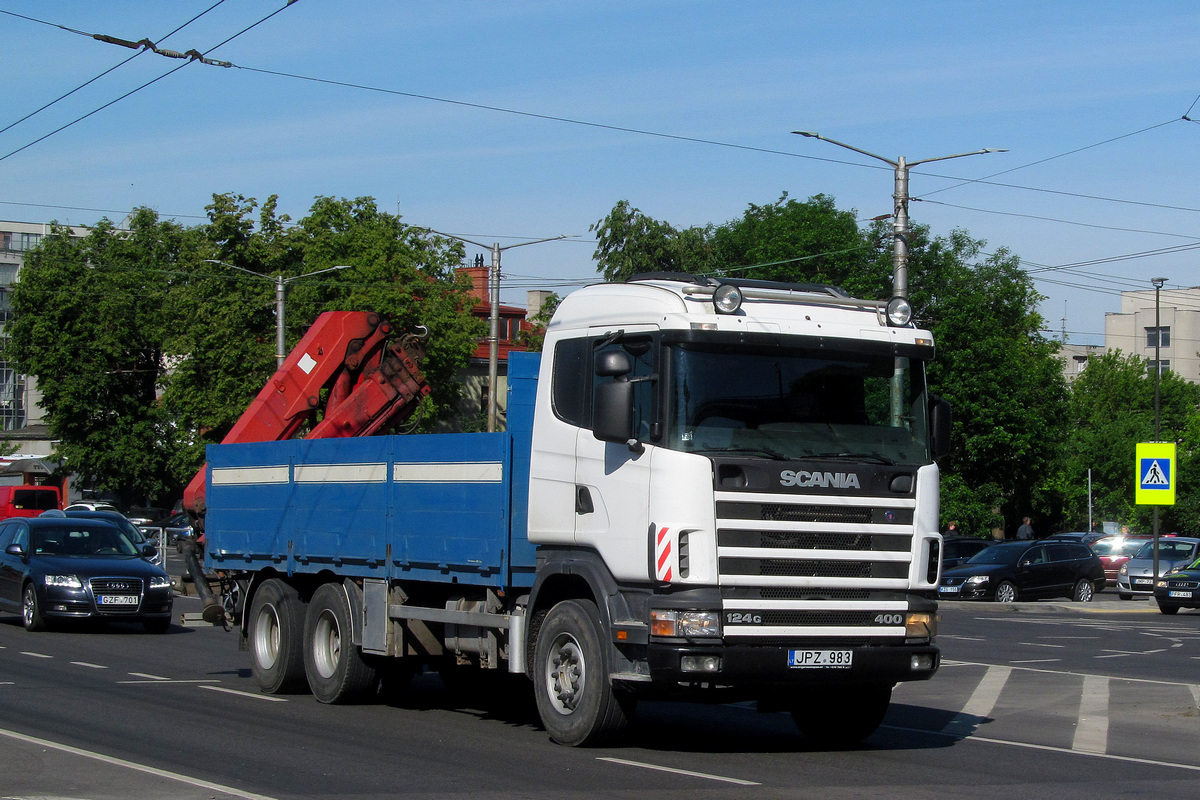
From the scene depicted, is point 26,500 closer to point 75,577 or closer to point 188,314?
point 188,314

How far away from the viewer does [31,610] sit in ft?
66.0

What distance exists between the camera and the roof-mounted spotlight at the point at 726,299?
9328 millimetres

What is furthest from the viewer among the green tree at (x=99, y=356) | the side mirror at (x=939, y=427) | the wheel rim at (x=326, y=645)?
the green tree at (x=99, y=356)

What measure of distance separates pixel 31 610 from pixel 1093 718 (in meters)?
14.7

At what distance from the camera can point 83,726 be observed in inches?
427

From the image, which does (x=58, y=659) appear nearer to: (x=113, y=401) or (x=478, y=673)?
(x=478, y=673)

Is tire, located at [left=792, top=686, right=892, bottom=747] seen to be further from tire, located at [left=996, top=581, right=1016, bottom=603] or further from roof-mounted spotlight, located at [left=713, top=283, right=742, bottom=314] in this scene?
tire, located at [left=996, top=581, right=1016, bottom=603]

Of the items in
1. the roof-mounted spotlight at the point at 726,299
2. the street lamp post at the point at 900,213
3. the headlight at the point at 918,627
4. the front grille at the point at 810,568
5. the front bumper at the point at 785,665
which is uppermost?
the street lamp post at the point at 900,213

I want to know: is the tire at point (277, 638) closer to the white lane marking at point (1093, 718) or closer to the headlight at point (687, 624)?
the headlight at point (687, 624)

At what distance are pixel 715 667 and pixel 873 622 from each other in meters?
1.23

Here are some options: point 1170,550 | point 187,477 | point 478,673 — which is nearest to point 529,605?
point 478,673

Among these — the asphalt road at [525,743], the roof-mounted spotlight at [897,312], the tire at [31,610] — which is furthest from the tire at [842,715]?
the tire at [31,610]

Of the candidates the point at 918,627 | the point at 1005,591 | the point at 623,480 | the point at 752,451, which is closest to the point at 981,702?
the point at 918,627

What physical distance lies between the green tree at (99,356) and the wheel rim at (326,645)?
53.9 meters
